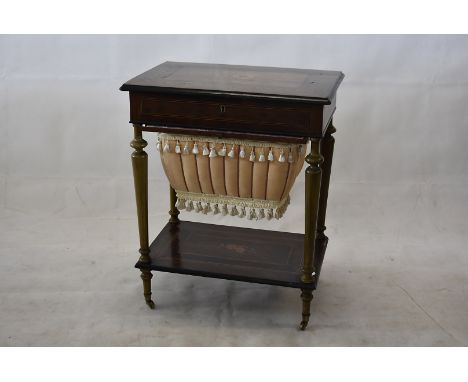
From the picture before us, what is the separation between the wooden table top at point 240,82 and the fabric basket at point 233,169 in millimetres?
234

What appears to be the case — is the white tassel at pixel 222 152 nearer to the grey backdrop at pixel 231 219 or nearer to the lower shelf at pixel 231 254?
the lower shelf at pixel 231 254

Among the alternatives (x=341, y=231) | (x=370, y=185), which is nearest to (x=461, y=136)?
(x=370, y=185)

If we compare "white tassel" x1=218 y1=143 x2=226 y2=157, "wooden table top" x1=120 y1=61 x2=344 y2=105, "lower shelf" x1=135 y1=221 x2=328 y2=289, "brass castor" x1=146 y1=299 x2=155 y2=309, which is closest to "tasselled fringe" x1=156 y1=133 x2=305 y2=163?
"white tassel" x1=218 y1=143 x2=226 y2=157

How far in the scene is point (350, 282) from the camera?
3.29 meters

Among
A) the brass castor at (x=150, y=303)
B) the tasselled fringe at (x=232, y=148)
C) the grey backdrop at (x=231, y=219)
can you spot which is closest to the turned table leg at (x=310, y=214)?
the tasselled fringe at (x=232, y=148)

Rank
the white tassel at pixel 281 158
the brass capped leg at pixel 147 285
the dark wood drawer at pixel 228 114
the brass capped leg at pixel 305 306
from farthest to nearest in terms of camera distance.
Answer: the brass capped leg at pixel 147 285, the brass capped leg at pixel 305 306, the white tassel at pixel 281 158, the dark wood drawer at pixel 228 114

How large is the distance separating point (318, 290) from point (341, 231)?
599 millimetres

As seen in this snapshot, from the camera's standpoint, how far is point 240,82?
2721 mm

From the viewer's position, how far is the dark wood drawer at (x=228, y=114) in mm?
2547

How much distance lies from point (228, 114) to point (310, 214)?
49cm

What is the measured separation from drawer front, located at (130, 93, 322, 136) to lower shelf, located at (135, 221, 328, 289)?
63 centimetres

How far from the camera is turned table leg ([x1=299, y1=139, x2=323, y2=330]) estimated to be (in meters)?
2.60

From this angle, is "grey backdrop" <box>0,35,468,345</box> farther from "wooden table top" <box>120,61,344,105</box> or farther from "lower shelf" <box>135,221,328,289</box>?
"wooden table top" <box>120,61,344,105</box>

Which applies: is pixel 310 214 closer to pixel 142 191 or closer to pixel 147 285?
pixel 142 191
